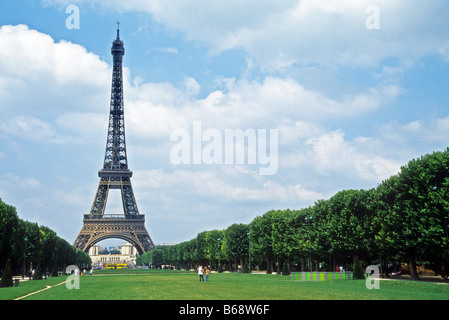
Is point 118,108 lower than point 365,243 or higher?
higher

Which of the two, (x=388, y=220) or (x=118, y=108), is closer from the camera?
(x=388, y=220)

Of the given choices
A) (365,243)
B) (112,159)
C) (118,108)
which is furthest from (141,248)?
(365,243)

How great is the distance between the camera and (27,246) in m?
85.8

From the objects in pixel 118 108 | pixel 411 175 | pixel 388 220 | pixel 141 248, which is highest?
pixel 118 108

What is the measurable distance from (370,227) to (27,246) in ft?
202

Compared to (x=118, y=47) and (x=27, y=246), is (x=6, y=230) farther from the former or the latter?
(x=118, y=47)

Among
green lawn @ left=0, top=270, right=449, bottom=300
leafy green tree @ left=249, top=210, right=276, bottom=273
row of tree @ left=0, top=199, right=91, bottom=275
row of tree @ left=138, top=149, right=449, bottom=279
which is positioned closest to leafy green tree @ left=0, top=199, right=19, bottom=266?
row of tree @ left=0, top=199, right=91, bottom=275

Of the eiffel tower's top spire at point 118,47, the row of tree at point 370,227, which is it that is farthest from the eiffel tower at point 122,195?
the row of tree at point 370,227

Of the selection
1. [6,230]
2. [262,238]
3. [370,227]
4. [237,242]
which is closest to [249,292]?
[370,227]

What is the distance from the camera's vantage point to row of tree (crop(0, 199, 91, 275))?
62344mm

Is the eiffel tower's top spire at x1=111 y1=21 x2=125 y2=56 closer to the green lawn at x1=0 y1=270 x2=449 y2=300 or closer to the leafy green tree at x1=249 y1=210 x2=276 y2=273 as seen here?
the leafy green tree at x1=249 y1=210 x2=276 y2=273
